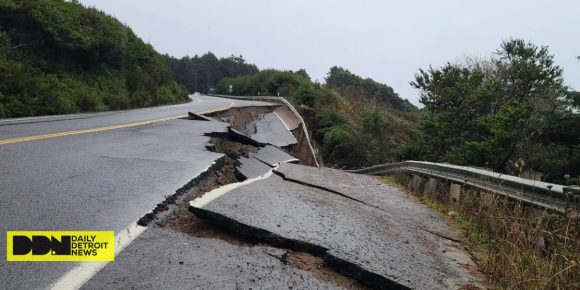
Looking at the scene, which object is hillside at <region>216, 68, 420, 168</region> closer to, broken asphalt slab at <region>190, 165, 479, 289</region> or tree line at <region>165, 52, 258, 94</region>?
broken asphalt slab at <region>190, 165, 479, 289</region>

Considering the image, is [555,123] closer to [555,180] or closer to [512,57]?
[555,180]

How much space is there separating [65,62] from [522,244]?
22897mm

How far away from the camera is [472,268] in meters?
4.13

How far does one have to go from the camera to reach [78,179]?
522 cm

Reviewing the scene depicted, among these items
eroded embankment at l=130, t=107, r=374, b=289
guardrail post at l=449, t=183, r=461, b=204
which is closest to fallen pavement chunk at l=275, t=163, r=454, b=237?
guardrail post at l=449, t=183, r=461, b=204

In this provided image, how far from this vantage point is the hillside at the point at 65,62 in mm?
16078

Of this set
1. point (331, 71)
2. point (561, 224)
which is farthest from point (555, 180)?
point (331, 71)

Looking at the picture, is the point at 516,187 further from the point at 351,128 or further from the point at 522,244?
the point at 351,128

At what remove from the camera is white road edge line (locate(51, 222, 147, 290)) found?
2.67m

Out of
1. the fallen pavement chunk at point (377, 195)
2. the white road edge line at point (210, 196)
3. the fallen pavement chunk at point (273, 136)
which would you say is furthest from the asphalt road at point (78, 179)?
the fallen pavement chunk at point (273, 136)

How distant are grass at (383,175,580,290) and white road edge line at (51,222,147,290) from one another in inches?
112

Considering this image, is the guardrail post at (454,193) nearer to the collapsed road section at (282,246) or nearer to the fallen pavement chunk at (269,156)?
the collapsed road section at (282,246)

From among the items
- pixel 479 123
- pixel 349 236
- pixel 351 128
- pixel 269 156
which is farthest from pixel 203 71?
pixel 349 236

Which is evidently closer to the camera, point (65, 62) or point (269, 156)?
point (269, 156)
